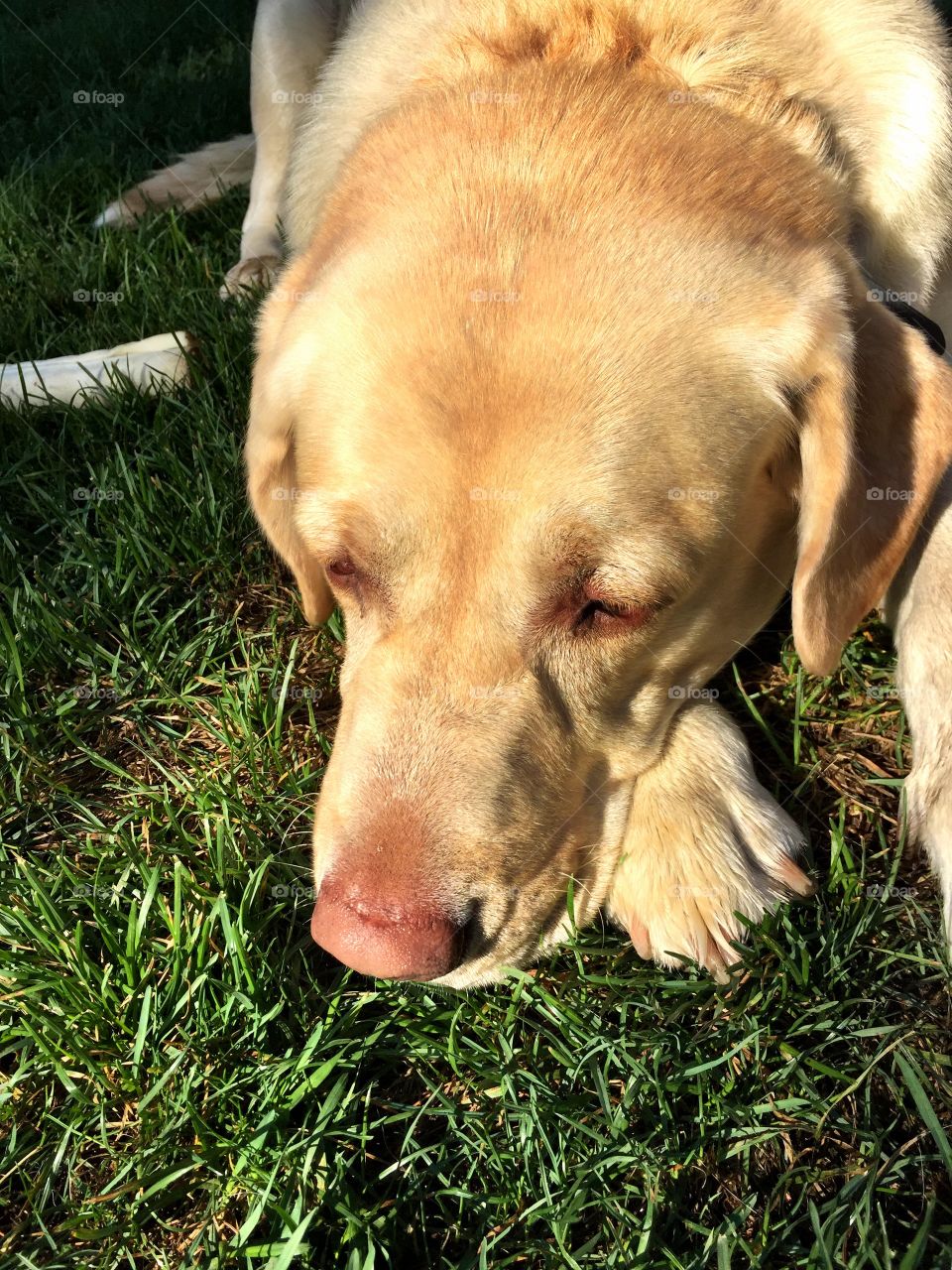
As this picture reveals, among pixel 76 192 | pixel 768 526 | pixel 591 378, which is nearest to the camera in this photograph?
pixel 591 378

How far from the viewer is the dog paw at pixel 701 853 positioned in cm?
228

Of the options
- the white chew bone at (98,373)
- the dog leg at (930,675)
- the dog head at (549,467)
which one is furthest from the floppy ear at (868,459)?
the white chew bone at (98,373)

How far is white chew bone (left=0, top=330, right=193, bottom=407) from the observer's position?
3871 millimetres

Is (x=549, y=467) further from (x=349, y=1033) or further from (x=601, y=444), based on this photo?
(x=349, y=1033)

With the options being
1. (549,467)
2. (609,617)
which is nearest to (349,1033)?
(609,617)

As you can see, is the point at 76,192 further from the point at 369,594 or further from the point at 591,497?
the point at 591,497

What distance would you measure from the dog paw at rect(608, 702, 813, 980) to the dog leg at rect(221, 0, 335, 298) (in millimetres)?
3030

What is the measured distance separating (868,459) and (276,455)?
4.35 feet

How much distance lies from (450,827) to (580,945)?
45 centimetres

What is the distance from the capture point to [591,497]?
6.58 ft

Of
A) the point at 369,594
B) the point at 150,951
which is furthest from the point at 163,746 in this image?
the point at 369,594

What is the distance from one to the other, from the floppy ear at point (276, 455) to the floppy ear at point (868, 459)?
1148 mm

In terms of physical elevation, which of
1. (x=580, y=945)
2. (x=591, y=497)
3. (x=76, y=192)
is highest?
(x=591, y=497)

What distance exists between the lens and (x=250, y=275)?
14.8 ft
